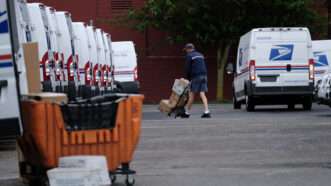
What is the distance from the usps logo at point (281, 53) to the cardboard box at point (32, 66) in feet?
50.2

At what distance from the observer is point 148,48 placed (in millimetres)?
42938

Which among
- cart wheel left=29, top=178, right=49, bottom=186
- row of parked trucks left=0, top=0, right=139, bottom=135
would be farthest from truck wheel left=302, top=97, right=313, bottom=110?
cart wheel left=29, top=178, right=49, bottom=186

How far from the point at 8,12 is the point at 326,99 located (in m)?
13.4

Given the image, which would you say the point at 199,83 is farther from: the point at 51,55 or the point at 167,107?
the point at 51,55

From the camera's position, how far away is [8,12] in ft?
28.6

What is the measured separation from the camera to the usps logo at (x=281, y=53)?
2452cm

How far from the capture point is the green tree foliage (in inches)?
1582

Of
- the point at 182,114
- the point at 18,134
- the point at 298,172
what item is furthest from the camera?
the point at 182,114

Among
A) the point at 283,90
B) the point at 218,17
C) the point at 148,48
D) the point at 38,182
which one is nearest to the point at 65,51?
the point at 38,182

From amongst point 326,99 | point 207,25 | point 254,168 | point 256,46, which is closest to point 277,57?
point 256,46

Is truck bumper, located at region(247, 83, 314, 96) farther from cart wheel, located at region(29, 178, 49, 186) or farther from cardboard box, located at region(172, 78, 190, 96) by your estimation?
cart wheel, located at region(29, 178, 49, 186)

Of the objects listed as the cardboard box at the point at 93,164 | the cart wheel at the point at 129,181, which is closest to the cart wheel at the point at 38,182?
the cardboard box at the point at 93,164

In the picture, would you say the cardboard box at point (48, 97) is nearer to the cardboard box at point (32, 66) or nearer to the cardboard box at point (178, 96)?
the cardboard box at point (32, 66)

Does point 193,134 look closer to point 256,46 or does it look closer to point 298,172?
point 298,172
